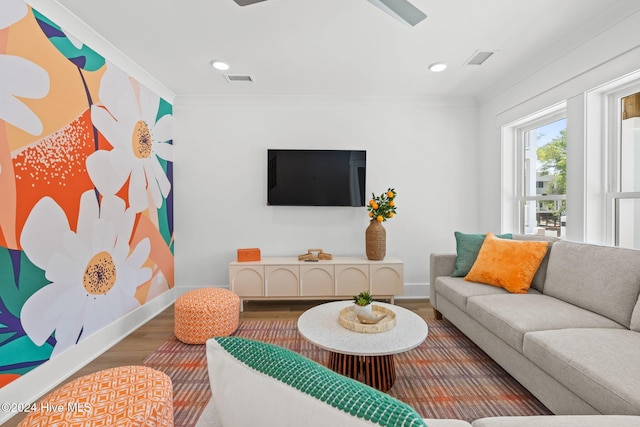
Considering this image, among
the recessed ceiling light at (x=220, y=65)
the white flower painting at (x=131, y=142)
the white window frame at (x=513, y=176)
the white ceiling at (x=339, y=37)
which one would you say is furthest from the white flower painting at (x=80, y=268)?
the white window frame at (x=513, y=176)

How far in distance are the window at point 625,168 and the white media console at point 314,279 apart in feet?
6.00

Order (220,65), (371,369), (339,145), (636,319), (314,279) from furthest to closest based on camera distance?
(339,145)
(314,279)
(220,65)
(371,369)
(636,319)

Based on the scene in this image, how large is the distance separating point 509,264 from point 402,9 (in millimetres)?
1998

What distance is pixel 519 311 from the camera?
1991 millimetres

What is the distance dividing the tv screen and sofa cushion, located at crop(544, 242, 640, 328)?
201cm

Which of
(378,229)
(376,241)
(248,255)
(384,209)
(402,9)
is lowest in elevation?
(248,255)

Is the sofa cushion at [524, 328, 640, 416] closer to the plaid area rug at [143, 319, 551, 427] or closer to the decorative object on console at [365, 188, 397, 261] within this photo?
the plaid area rug at [143, 319, 551, 427]

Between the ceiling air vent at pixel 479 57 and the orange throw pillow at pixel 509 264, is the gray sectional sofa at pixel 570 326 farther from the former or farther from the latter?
the ceiling air vent at pixel 479 57

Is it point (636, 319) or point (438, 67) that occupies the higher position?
point (438, 67)

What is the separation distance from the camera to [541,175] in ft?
10.4

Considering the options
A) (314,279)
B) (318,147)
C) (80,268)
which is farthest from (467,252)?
(80,268)

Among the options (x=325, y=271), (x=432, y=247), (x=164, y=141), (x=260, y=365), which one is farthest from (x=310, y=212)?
(x=260, y=365)

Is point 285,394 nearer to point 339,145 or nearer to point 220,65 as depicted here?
point 220,65

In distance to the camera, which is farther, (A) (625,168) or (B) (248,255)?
(B) (248,255)
